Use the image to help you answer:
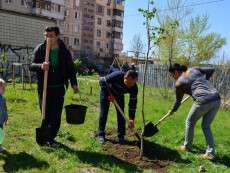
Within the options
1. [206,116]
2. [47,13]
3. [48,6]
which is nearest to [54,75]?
[206,116]

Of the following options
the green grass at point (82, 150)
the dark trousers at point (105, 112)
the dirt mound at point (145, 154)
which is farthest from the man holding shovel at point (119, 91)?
the green grass at point (82, 150)

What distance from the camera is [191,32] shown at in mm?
32938

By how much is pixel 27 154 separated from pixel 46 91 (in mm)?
1030

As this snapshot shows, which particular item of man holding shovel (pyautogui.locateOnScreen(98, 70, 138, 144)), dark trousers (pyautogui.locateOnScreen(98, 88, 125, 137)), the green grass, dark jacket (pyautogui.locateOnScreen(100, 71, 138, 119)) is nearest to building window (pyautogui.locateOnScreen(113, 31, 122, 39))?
the green grass

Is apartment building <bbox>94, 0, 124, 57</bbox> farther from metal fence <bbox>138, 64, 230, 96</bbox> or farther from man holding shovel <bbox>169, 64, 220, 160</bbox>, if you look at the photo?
man holding shovel <bbox>169, 64, 220, 160</bbox>

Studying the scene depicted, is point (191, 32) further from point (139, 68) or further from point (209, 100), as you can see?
point (209, 100)

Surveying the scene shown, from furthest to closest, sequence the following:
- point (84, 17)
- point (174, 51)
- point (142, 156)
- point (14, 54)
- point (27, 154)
Answer: point (84, 17)
point (174, 51)
point (14, 54)
point (142, 156)
point (27, 154)

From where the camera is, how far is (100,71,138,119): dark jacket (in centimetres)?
797

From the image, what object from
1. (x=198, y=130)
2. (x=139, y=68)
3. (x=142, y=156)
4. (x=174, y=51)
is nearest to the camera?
(x=142, y=156)

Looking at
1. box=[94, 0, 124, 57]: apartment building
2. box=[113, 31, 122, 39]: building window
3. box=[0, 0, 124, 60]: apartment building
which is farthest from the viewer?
box=[113, 31, 122, 39]: building window

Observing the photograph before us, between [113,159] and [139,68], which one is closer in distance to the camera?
[113,159]

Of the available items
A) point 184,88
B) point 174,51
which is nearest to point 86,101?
point 184,88

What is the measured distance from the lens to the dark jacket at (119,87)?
314 inches

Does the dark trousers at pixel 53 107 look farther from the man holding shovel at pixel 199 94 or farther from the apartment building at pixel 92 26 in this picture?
the apartment building at pixel 92 26
